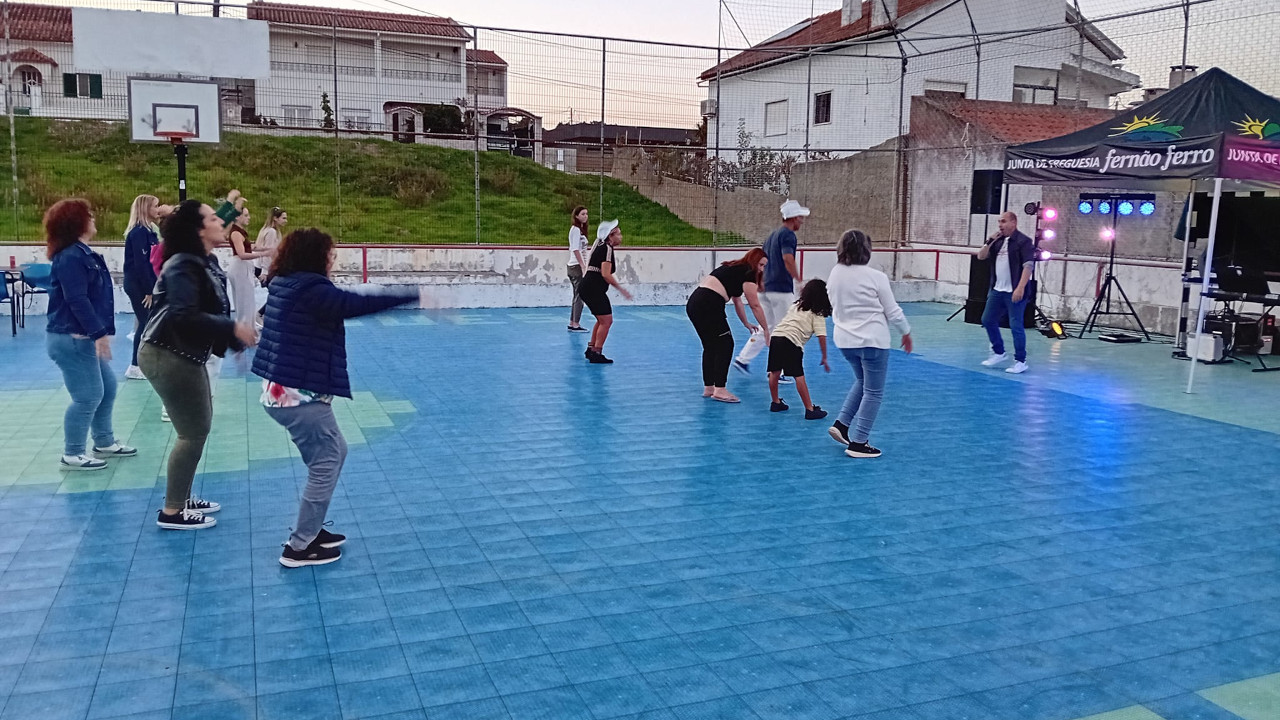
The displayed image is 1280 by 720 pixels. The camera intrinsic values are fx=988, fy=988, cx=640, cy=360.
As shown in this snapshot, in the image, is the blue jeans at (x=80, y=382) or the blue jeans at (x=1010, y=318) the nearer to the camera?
the blue jeans at (x=80, y=382)

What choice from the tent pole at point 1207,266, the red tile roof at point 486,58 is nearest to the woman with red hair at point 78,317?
the tent pole at point 1207,266

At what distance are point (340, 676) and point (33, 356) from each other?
370 inches

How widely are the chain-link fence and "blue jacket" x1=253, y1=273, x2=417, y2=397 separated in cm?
1279

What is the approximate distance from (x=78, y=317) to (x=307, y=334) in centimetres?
249

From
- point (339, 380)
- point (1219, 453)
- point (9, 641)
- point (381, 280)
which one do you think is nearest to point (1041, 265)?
point (1219, 453)

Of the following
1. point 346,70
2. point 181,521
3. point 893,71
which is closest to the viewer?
point 181,521

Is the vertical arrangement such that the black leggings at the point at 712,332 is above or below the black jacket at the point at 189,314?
below

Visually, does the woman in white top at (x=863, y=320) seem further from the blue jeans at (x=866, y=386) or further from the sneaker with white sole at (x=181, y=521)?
the sneaker with white sole at (x=181, y=521)

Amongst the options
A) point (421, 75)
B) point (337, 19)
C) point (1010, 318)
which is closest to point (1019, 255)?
point (1010, 318)

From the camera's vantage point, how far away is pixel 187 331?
4.80 metres

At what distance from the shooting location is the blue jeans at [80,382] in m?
6.28

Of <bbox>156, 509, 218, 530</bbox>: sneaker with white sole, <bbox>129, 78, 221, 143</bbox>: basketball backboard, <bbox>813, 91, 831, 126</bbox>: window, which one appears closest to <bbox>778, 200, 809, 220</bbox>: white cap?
<bbox>156, 509, 218, 530</bbox>: sneaker with white sole

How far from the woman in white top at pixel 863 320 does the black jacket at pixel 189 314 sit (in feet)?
13.3

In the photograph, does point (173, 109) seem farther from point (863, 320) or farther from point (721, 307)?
point (863, 320)
